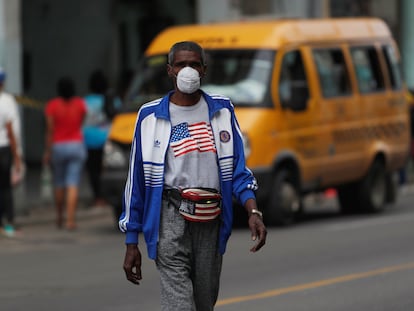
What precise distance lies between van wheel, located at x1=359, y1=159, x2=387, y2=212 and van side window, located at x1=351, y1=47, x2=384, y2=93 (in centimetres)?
106

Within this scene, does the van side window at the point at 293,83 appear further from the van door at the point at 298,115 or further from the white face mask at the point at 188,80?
the white face mask at the point at 188,80

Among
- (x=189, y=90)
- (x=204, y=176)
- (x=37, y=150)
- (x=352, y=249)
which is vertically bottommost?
(x=37, y=150)

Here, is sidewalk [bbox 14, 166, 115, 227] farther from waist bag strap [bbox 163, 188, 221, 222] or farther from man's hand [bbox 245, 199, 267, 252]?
man's hand [bbox 245, 199, 267, 252]

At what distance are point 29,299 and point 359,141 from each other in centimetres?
791

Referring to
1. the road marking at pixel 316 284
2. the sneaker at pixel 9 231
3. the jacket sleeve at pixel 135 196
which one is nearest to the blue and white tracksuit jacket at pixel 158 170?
the jacket sleeve at pixel 135 196

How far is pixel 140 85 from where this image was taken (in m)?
16.1

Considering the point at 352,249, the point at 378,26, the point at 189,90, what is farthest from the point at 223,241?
the point at 378,26

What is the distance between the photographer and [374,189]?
58.7 ft

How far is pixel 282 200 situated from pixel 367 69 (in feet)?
10.2

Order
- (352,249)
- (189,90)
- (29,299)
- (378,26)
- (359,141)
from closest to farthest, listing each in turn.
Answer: (189,90) < (29,299) < (352,249) < (359,141) < (378,26)

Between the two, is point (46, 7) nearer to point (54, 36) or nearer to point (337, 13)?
point (54, 36)

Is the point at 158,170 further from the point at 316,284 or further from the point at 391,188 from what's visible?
the point at 391,188

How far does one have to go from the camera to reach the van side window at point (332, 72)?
16594mm

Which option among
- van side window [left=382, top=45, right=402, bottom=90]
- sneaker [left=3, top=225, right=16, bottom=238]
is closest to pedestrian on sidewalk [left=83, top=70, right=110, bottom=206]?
sneaker [left=3, top=225, right=16, bottom=238]
